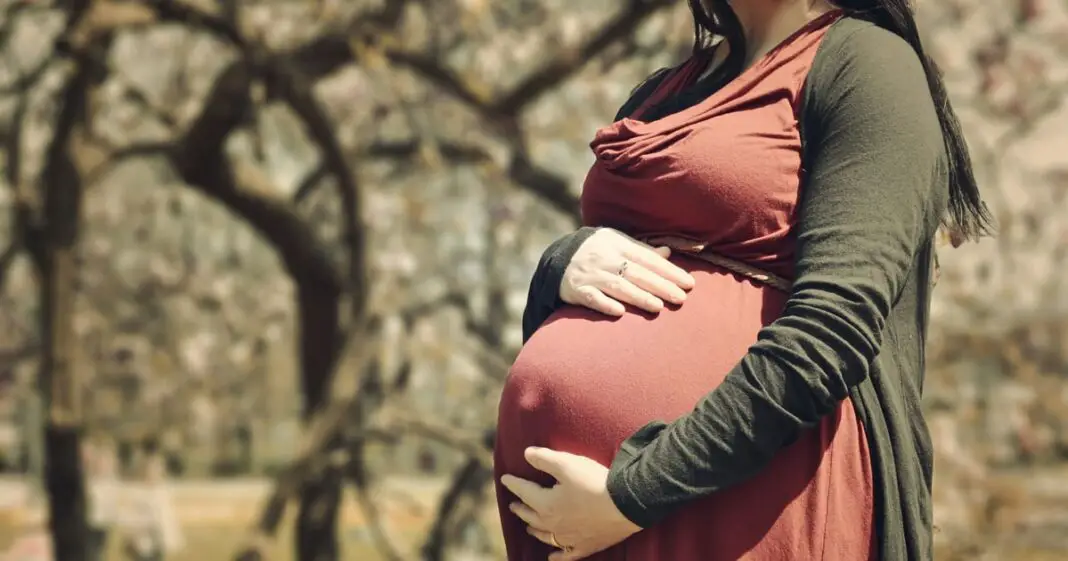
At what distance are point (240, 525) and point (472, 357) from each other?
224 inches

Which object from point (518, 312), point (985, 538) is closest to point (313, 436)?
point (985, 538)

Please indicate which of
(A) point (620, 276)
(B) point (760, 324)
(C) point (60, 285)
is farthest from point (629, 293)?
(C) point (60, 285)

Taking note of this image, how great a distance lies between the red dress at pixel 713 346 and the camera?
1301 millimetres

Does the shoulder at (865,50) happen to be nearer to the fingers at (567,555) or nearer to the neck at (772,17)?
the neck at (772,17)

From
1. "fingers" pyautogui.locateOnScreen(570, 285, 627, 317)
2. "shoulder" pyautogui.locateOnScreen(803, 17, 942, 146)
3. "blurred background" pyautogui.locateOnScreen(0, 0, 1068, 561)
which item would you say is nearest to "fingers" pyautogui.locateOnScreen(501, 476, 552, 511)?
"fingers" pyautogui.locateOnScreen(570, 285, 627, 317)

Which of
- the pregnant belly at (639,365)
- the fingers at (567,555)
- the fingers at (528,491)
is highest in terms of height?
the pregnant belly at (639,365)

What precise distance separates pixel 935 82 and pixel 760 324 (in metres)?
0.31

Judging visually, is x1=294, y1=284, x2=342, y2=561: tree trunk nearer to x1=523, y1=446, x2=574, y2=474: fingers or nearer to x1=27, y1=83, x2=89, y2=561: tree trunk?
x1=27, y1=83, x2=89, y2=561: tree trunk

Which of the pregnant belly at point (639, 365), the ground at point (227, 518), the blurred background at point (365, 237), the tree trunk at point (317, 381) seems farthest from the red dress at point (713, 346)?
the ground at point (227, 518)

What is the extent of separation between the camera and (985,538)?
14.0 ft

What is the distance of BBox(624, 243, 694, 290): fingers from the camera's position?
4.49 ft

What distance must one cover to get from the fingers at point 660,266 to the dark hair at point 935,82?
227 mm

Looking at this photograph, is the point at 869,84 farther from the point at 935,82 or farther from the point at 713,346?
the point at 713,346

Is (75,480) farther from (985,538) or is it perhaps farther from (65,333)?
(985,538)
